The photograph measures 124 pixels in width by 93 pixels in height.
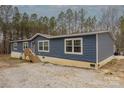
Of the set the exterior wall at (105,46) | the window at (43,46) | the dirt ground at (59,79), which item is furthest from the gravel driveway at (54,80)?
the window at (43,46)

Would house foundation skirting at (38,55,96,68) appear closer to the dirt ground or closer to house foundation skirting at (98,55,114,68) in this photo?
house foundation skirting at (98,55,114,68)

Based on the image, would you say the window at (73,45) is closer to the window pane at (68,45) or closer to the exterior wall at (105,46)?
the window pane at (68,45)

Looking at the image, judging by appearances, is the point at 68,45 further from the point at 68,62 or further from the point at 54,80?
the point at 54,80

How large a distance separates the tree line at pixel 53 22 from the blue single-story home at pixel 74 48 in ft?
1.16

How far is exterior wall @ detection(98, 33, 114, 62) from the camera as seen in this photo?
23.3ft

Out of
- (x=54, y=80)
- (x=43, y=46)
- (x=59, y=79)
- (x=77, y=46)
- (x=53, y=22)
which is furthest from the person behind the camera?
(x=43, y=46)

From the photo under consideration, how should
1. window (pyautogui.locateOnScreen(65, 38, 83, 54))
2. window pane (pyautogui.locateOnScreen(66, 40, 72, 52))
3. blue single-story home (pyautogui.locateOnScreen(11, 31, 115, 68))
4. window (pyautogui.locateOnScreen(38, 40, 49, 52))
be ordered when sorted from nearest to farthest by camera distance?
blue single-story home (pyautogui.locateOnScreen(11, 31, 115, 68))
window (pyautogui.locateOnScreen(65, 38, 83, 54))
window pane (pyautogui.locateOnScreen(66, 40, 72, 52))
window (pyautogui.locateOnScreen(38, 40, 49, 52))

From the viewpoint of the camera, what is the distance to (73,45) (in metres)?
7.47

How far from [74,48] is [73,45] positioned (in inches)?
4.8

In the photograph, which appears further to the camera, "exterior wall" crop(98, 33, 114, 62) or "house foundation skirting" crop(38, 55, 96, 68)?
"exterior wall" crop(98, 33, 114, 62)

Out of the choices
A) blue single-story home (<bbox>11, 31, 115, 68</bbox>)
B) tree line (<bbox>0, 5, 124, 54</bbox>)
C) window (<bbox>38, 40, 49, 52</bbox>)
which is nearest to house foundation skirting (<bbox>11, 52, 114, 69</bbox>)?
blue single-story home (<bbox>11, 31, 115, 68</bbox>)

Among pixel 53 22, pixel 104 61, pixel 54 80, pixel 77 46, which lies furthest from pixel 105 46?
pixel 54 80

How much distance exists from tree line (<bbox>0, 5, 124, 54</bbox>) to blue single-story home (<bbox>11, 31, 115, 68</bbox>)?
0.35 metres

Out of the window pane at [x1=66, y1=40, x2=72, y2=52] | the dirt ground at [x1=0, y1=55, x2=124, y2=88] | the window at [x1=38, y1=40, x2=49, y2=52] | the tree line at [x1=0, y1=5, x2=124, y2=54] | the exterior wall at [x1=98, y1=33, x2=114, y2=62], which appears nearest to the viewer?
the dirt ground at [x1=0, y1=55, x2=124, y2=88]
